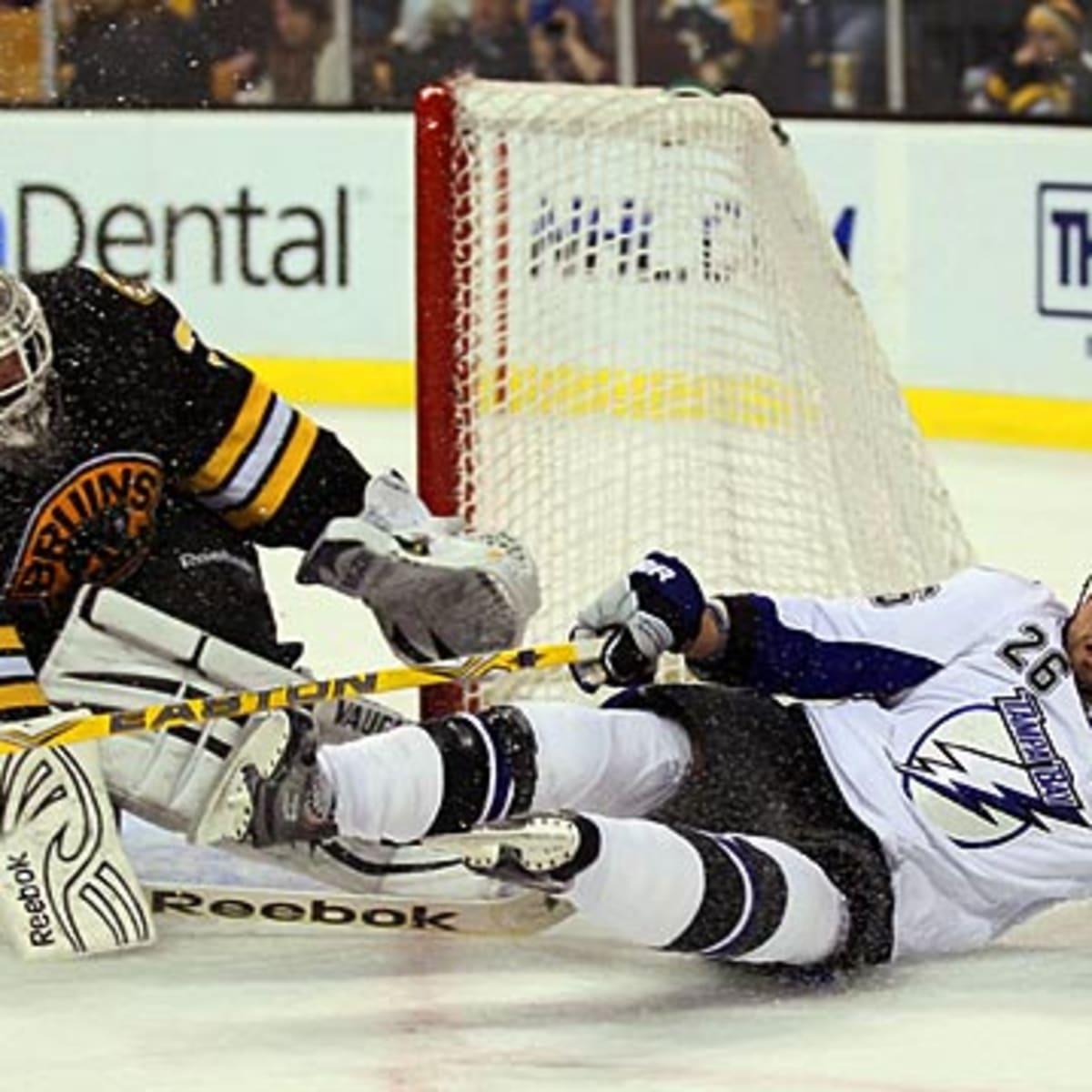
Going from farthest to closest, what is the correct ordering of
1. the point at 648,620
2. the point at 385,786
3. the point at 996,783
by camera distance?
1. the point at 648,620
2. the point at 996,783
3. the point at 385,786

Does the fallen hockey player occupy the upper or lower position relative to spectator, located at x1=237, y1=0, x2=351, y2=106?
lower

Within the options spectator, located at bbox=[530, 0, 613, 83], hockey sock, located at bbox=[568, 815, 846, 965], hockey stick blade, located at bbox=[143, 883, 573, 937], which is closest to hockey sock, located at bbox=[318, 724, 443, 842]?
hockey sock, located at bbox=[568, 815, 846, 965]

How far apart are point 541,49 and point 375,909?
158 inches

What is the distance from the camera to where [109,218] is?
662cm

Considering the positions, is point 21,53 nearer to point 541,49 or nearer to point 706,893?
point 541,49

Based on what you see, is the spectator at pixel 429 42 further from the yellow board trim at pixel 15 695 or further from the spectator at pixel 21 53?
the yellow board trim at pixel 15 695

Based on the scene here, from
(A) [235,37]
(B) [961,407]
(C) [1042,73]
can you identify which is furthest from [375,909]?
(A) [235,37]

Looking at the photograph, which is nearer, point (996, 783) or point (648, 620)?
point (996, 783)

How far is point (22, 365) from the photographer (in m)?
3.20

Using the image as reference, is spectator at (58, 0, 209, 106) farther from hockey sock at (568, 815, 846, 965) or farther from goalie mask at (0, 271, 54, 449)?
hockey sock at (568, 815, 846, 965)

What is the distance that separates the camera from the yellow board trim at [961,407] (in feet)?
19.9

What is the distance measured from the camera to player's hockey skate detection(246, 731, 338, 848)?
2.88 metres

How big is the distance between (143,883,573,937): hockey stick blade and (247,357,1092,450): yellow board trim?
295cm

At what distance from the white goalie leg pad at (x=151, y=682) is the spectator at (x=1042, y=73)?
11.2ft
